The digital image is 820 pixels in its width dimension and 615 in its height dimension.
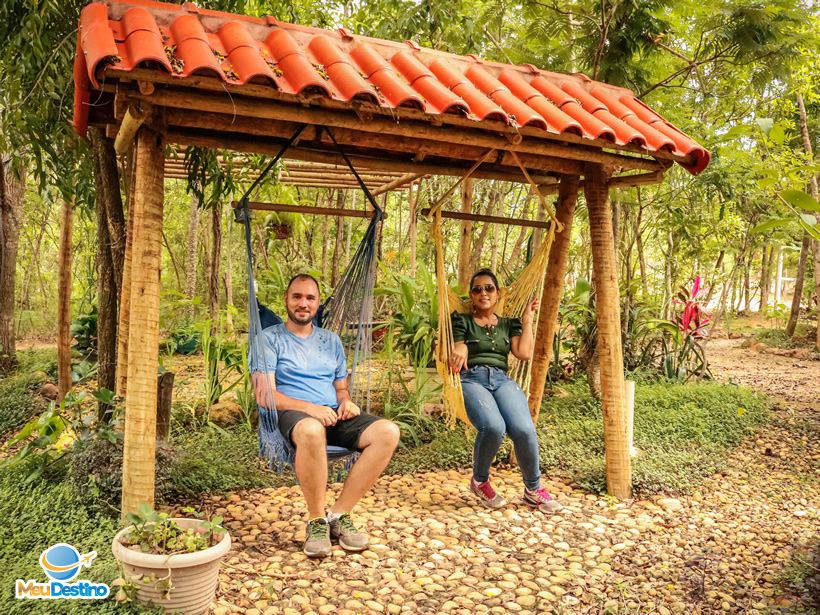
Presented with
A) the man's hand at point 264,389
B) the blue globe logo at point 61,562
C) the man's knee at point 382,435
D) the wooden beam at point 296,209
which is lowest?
the blue globe logo at point 61,562

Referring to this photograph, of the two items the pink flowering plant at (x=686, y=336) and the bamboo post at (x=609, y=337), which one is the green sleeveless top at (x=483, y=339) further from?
the pink flowering plant at (x=686, y=336)

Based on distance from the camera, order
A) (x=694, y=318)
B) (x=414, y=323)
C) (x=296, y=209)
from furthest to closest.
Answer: (x=694, y=318), (x=414, y=323), (x=296, y=209)

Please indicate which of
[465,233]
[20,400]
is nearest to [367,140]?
[465,233]

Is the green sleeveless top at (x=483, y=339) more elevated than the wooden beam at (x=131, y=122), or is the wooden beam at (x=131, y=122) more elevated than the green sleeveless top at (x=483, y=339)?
the wooden beam at (x=131, y=122)

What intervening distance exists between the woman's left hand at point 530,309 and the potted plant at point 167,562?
1.65m

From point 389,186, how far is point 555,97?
6.97ft

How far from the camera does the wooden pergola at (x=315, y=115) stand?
1907 millimetres

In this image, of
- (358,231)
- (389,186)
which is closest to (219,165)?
(389,186)

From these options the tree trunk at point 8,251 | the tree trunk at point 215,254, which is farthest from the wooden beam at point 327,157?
the tree trunk at point 8,251

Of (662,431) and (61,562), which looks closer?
(61,562)

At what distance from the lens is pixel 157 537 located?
1.83 metres

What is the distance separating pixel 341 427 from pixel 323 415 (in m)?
0.12

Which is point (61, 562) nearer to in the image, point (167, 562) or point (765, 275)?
point (167, 562)

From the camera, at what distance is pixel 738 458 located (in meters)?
3.67
